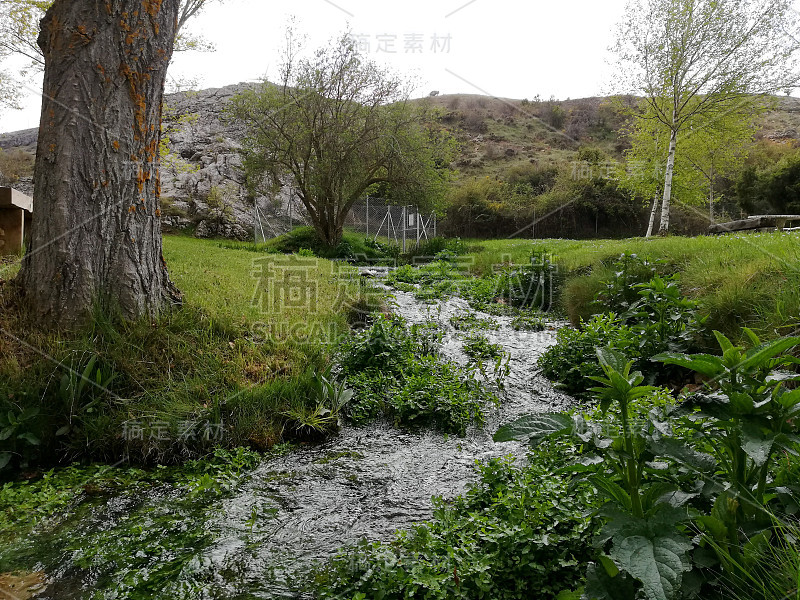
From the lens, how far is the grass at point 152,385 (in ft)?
11.3

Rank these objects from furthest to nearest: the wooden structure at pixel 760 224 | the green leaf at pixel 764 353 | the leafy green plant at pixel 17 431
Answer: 1. the wooden structure at pixel 760 224
2. the leafy green plant at pixel 17 431
3. the green leaf at pixel 764 353

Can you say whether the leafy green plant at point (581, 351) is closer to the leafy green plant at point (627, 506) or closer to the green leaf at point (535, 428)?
the leafy green plant at point (627, 506)

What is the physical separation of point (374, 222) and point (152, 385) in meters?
18.7

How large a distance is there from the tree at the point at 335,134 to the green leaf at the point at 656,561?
16761 millimetres

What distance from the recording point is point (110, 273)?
162 inches

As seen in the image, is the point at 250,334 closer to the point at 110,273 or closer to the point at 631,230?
the point at 110,273

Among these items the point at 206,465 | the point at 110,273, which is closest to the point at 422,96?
the point at 110,273

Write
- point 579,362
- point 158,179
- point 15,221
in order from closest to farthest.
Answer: point 158,179
point 579,362
point 15,221

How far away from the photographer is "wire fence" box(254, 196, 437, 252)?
20.0 meters

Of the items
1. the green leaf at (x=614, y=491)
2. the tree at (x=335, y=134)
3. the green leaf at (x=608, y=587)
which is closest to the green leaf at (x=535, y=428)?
the green leaf at (x=614, y=491)

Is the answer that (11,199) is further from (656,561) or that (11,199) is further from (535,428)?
(656,561)

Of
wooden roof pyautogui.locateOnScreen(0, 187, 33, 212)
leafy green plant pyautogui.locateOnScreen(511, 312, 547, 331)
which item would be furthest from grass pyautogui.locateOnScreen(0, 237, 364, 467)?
leafy green plant pyautogui.locateOnScreen(511, 312, 547, 331)

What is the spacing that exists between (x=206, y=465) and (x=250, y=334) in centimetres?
169

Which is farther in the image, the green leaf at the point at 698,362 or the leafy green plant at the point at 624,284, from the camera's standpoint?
the leafy green plant at the point at 624,284
